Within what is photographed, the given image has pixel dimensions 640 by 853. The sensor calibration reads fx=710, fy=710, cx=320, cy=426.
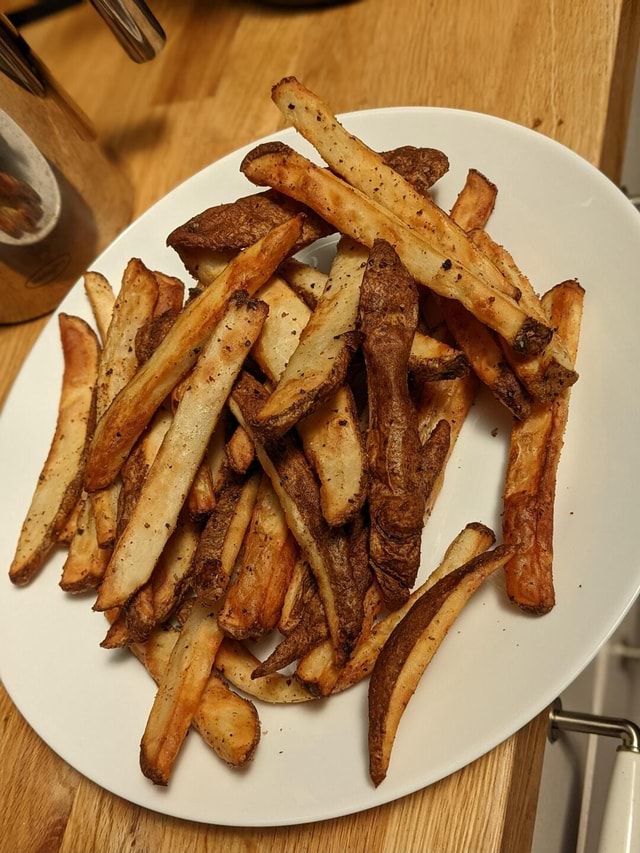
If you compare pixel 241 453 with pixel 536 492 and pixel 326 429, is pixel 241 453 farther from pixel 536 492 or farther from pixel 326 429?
pixel 536 492

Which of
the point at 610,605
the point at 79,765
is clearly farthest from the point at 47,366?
the point at 610,605

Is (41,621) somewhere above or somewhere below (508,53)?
below

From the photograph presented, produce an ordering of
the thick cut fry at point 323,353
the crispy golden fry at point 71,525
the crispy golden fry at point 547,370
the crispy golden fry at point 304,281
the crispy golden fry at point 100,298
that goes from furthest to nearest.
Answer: the crispy golden fry at point 100,298
the crispy golden fry at point 71,525
the crispy golden fry at point 304,281
the crispy golden fry at point 547,370
the thick cut fry at point 323,353

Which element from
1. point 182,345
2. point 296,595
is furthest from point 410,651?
point 182,345

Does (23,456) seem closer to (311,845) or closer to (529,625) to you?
(311,845)

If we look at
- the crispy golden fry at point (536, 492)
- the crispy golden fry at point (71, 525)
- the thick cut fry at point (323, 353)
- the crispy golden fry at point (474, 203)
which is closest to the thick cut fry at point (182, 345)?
the thick cut fry at point (323, 353)

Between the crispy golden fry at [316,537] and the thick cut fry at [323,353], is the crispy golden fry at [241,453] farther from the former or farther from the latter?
the thick cut fry at [323,353]
